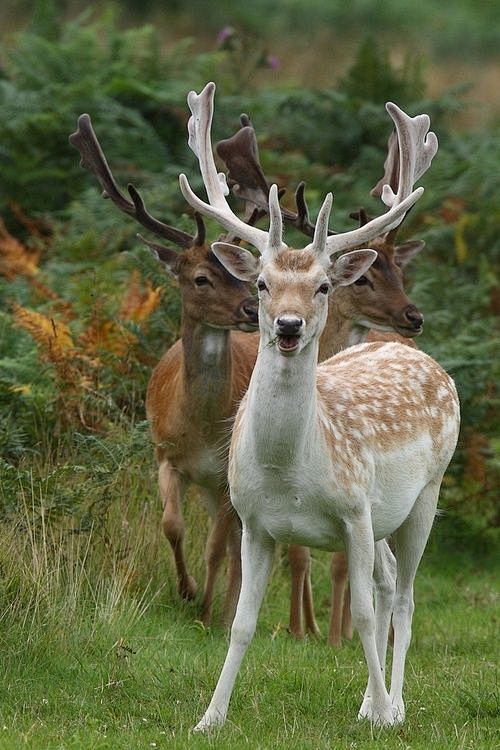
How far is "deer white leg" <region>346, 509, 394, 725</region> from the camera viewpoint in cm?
580

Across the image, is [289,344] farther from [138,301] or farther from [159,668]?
[138,301]

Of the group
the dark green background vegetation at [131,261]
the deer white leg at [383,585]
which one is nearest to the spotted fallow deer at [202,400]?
the dark green background vegetation at [131,261]

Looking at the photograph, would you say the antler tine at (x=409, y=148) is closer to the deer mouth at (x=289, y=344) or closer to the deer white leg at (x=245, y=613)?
the deer mouth at (x=289, y=344)

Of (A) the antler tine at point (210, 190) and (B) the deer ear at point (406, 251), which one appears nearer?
(A) the antler tine at point (210, 190)

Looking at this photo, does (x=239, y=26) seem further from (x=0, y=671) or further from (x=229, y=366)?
(x=0, y=671)

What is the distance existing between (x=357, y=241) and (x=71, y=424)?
337cm

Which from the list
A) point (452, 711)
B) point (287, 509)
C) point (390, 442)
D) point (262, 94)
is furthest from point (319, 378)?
point (262, 94)

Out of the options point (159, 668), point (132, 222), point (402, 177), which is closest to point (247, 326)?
point (402, 177)

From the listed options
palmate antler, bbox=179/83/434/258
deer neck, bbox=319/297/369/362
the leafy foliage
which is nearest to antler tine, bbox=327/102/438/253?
palmate antler, bbox=179/83/434/258

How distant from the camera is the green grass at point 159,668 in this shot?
5.63m

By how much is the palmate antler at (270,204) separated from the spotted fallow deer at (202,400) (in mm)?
1252

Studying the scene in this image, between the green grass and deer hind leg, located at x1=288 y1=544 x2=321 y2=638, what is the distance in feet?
0.37

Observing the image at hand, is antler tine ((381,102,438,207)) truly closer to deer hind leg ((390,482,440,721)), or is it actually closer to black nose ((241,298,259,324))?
black nose ((241,298,259,324))

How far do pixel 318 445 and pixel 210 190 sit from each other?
1.36 m
